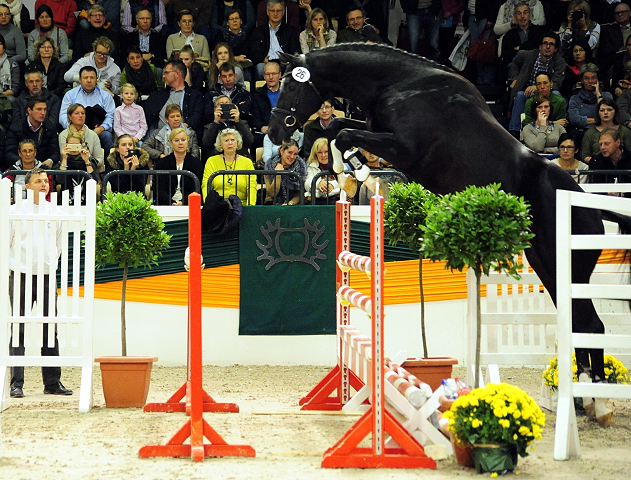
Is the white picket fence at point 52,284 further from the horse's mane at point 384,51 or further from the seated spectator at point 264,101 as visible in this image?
the seated spectator at point 264,101

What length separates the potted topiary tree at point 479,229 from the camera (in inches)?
171

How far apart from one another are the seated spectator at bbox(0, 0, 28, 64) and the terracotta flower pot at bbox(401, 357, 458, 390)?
23.4 feet

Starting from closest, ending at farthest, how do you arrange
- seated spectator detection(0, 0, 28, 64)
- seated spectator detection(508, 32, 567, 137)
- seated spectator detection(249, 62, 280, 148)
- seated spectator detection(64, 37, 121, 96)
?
seated spectator detection(249, 62, 280, 148), seated spectator detection(64, 37, 121, 96), seated spectator detection(0, 0, 28, 64), seated spectator detection(508, 32, 567, 137)

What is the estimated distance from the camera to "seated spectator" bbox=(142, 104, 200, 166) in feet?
29.4

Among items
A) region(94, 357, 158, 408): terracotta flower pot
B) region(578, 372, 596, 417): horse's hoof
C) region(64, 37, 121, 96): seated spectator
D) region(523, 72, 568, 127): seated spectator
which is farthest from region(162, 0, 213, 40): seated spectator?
region(578, 372, 596, 417): horse's hoof

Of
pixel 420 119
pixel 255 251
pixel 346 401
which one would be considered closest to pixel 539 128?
pixel 255 251

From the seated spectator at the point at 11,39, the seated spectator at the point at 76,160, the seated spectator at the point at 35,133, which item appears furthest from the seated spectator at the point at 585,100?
the seated spectator at the point at 11,39

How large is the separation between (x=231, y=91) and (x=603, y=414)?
6.04 m

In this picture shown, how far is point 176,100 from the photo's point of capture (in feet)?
31.8

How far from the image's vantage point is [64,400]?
6.14 meters

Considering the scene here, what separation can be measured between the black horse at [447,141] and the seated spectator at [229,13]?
5930 millimetres

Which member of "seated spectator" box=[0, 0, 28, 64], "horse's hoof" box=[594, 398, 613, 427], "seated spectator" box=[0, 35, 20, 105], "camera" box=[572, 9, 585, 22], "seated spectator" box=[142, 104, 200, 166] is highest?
"camera" box=[572, 9, 585, 22]

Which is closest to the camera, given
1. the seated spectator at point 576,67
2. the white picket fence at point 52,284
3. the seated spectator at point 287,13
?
the white picket fence at point 52,284

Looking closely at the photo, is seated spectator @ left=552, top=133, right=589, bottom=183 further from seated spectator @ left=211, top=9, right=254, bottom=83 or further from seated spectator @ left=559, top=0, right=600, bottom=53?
seated spectator @ left=211, top=9, right=254, bottom=83
